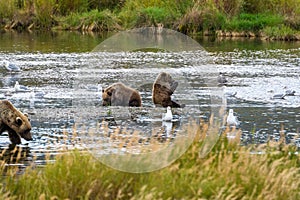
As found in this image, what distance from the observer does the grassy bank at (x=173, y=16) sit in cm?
5200

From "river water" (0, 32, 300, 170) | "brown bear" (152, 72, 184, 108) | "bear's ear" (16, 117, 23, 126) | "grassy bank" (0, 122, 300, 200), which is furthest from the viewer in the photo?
"brown bear" (152, 72, 184, 108)

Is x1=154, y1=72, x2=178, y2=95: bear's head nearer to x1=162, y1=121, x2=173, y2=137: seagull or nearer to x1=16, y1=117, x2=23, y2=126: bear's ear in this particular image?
x1=162, y1=121, x2=173, y2=137: seagull

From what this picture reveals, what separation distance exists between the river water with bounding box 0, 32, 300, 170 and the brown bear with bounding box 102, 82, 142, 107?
1.12ft

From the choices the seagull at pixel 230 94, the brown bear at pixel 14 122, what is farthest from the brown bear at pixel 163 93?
the brown bear at pixel 14 122

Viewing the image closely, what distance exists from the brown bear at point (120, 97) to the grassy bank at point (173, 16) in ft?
107

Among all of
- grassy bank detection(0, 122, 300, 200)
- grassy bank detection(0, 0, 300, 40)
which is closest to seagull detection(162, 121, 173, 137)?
grassy bank detection(0, 122, 300, 200)

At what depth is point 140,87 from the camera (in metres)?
23.9

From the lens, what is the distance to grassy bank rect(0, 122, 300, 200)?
8.11 meters

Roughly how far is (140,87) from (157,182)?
15.7 m

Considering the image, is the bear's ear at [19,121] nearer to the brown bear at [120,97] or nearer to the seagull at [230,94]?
the brown bear at [120,97]

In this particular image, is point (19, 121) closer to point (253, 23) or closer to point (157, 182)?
point (157, 182)

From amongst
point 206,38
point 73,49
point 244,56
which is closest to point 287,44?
A: point 206,38

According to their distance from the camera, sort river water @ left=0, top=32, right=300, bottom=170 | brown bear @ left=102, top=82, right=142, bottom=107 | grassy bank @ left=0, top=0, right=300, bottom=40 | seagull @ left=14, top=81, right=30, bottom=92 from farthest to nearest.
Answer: grassy bank @ left=0, top=0, right=300, bottom=40, seagull @ left=14, top=81, right=30, bottom=92, brown bear @ left=102, top=82, right=142, bottom=107, river water @ left=0, top=32, right=300, bottom=170

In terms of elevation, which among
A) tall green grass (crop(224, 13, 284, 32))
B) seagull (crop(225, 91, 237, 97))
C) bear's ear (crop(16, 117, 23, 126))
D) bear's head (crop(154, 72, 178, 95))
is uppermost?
tall green grass (crop(224, 13, 284, 32))
